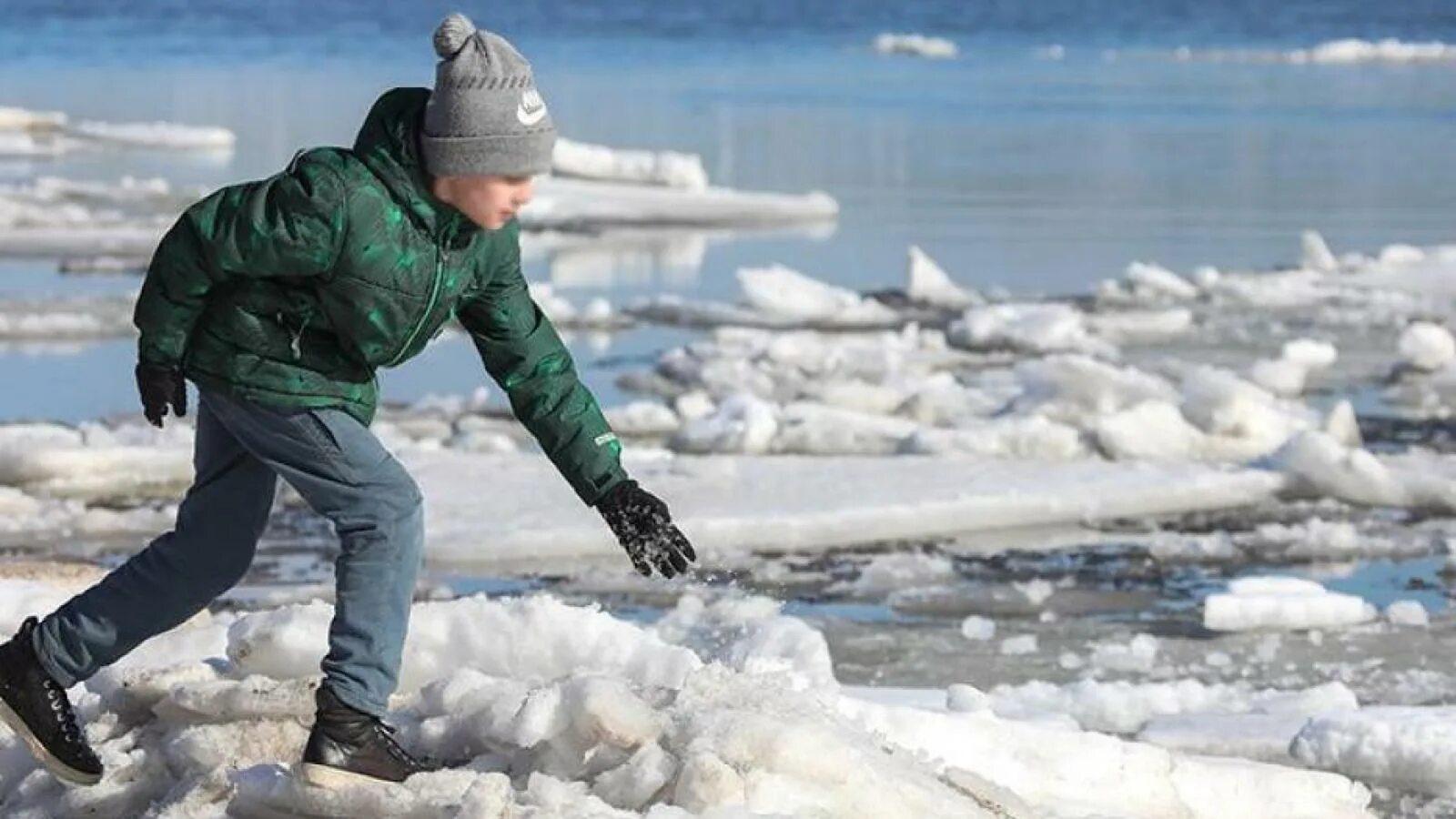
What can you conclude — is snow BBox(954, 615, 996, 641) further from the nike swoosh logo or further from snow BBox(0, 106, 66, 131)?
snow BBox(0, 106, 66, 131)

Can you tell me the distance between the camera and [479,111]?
12.7ft

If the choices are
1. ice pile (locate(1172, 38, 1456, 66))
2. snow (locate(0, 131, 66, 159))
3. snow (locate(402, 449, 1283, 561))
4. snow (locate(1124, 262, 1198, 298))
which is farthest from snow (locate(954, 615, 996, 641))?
ice pile (locate(1172, 38, 1456, 66))

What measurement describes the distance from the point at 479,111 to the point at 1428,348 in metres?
8.37

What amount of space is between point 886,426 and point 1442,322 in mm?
4413

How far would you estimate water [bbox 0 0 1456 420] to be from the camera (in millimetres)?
15617

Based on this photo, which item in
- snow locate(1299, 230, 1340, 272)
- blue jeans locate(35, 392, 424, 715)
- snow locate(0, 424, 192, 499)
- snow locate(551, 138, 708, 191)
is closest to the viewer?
blue jeans locate(35, 392, 424, 715)

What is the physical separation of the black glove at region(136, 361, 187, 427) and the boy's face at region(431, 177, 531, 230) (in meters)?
0.46

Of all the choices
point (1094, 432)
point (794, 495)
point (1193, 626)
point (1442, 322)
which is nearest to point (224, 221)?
point (1193, 626)

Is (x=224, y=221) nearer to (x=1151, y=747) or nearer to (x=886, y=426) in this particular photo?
(x=1151, y=747)

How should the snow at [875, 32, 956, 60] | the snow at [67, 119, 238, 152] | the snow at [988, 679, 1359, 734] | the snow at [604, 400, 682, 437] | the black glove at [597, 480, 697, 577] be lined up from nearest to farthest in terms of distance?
1. the black glove at [597, 480, 697, 577]
2. the snow at [988, 679, 1359, 734]
3. the snow at [604, 400, 682, 437]
4. the snow at [67, 119, 238, 152]
5. the snow at [875, 32, 956, 60]

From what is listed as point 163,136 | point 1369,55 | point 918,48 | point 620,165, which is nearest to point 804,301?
point 620,165

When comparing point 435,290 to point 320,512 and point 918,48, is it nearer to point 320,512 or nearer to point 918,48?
point 320,512

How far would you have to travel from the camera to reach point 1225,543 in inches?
325

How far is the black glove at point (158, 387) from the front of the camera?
13.0 ft
